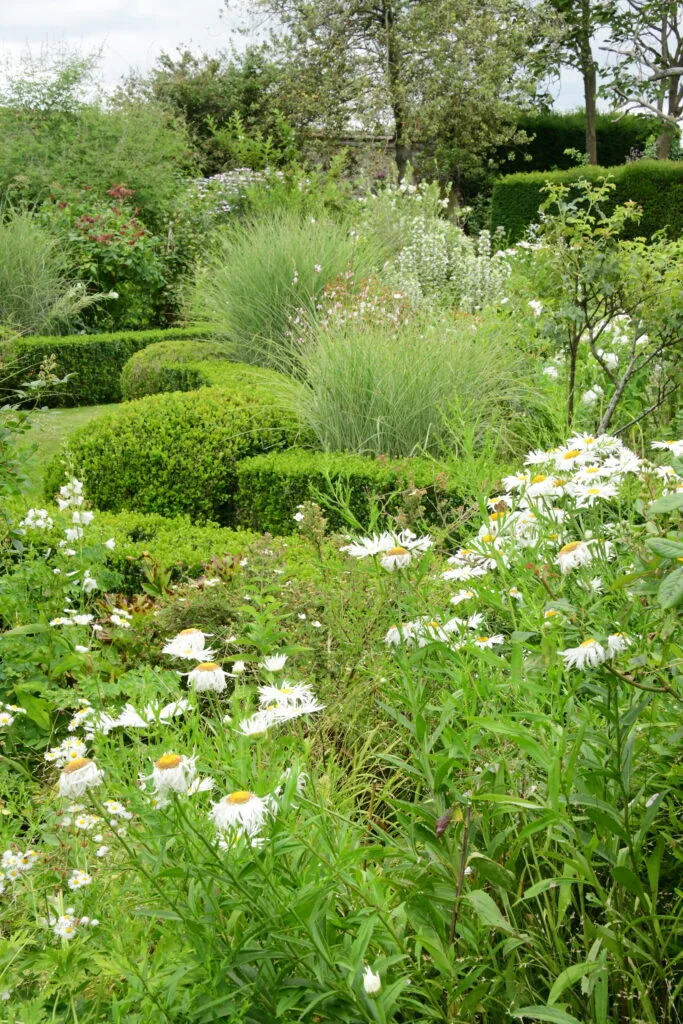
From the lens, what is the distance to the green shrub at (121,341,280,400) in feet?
24.6

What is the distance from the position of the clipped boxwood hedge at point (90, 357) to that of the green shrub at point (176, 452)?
4.09 metres

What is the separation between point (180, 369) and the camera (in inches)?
319

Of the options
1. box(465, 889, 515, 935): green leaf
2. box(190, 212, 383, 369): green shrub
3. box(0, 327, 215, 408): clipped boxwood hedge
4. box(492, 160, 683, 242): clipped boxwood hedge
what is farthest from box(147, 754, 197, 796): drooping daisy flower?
box(492, 160, 683, 242): clipped boxwood hedge

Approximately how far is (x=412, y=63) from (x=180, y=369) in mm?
15903

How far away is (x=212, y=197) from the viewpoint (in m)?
14.7

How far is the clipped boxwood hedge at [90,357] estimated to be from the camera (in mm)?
10141

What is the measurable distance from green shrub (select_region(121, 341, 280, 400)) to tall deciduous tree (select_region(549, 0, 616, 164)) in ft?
55.5

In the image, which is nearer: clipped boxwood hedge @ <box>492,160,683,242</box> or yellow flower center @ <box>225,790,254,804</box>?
yellow flower center @ <box>225,790,254,804</box>

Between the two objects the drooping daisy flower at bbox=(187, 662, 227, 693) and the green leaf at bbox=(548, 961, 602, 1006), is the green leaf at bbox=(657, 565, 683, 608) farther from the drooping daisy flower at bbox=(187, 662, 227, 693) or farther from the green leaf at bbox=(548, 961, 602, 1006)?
the drooping daisy flower at bbox=(187, 662, 227, 693)

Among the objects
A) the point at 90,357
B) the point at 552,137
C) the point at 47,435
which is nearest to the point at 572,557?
the point at 47,435

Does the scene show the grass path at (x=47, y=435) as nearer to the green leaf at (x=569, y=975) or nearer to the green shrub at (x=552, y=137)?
the green leaf at (x=569, y=975)

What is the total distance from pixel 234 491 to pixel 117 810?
155 inches

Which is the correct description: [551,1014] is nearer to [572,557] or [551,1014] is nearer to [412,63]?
[572,557]

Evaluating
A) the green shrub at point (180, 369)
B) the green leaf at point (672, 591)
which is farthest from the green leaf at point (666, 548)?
the green shrub at point (180, 369)
